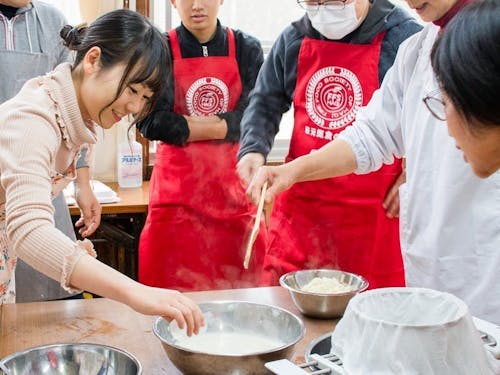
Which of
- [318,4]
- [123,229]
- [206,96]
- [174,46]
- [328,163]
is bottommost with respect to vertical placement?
[123,229]

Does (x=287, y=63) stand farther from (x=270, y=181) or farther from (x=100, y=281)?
(x=100, y=281)

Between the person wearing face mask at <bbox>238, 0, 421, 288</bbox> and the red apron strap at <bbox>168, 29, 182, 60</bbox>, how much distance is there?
653 millimetres

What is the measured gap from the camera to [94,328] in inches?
61.4

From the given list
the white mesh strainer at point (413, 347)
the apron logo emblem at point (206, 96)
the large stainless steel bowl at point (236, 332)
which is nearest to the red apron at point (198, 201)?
the apron logo emblem at point (206, 96)

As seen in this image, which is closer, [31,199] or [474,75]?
[474,75]

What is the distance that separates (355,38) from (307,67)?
20 cm

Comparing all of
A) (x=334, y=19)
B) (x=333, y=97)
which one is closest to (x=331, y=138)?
(x=333, y=97)

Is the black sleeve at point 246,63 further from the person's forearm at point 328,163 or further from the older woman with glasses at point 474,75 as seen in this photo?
the older woman with glasses at point 474,75

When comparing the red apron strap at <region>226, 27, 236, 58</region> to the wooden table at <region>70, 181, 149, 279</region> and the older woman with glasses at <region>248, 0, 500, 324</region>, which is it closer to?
the wooden table at <region>70, 181, 149, 279</region>

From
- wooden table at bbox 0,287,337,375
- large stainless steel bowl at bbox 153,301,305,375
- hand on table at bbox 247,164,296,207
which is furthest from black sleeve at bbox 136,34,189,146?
large stainless steel bowl at bbox 153,301,305,375

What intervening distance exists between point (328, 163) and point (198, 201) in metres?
1.08

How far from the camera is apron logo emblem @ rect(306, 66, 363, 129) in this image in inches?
95.3

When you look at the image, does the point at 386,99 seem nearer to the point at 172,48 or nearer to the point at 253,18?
the point at 172,48

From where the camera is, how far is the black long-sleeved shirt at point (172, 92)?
287 cm
